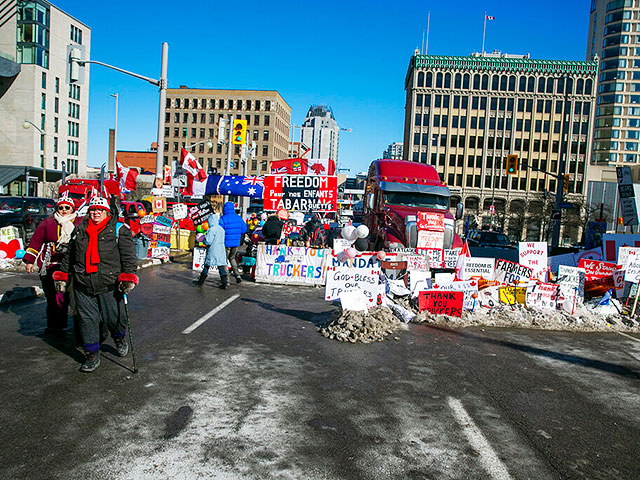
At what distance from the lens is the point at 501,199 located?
90.9m

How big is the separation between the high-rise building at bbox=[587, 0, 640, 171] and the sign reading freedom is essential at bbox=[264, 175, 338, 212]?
4046 inches

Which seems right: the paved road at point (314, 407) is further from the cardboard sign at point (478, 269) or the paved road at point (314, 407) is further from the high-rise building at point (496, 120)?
the high-rise building at point (496, 120)

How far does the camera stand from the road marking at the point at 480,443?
388 cm

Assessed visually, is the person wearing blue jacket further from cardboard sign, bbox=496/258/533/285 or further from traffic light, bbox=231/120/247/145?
traffic light, bbox=231/120/247/145

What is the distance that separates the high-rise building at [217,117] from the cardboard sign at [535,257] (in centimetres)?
10212

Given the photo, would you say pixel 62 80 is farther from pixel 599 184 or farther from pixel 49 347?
pixel 49 347

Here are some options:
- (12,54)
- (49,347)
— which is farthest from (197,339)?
(12,54)

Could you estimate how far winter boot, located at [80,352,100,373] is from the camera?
5.65 m

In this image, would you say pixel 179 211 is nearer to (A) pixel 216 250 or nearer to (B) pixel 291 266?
(B) pixel 291 266

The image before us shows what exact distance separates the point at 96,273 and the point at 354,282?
4.24m

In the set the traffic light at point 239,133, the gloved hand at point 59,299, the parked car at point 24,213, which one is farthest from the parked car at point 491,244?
the gloved hand at point 59,299

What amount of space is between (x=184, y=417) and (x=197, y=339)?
2.76 meters

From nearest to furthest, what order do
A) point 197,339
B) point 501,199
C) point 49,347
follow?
point 49,347 → point 197,339 → point 501,199

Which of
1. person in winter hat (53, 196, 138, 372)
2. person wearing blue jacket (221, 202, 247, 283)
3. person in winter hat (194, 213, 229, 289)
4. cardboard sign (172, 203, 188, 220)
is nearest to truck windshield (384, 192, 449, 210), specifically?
cardboard sign (172, 203, 188, 220)
